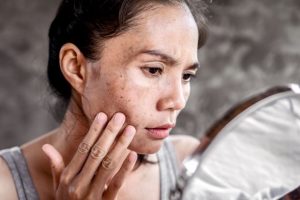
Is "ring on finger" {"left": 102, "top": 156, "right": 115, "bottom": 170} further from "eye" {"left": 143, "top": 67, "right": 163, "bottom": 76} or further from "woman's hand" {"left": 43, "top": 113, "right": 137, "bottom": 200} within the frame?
"eye" {"left": 143, "top": 67, "right": 163, "bottom": 76}

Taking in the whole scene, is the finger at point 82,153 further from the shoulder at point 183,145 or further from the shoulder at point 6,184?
the shoulder at point 183,145

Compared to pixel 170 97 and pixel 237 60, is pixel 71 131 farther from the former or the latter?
pixel 237 60

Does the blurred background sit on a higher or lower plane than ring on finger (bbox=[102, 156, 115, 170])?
lower

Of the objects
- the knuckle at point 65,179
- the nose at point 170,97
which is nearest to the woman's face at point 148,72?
the nose at point 170,97

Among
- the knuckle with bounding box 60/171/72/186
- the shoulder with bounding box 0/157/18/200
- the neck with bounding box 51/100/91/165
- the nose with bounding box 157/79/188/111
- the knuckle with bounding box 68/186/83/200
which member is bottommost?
the shoulder with bounding box 0/157/18/200

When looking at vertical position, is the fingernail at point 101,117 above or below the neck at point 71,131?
above

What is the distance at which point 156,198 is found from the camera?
969 mm

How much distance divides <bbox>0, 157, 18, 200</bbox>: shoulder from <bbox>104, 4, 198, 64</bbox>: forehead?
0.30 meters

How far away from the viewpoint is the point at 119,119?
0.78 metres

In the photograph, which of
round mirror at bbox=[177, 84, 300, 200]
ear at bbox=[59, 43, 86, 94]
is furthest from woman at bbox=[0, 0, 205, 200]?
round mirror at bbox=[177, 84, 300, 200]

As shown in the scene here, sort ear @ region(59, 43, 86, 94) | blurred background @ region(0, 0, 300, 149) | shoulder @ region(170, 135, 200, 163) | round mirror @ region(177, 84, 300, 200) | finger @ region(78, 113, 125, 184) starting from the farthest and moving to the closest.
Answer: blurred background @ region(0, 0, 300, 149) < shoulder @ region(170, 135, 200, 163) < ear @ region(59, 43, 86, 94) < finger @ region(78, 113, 125, 184) < round mirror @ region(177, 84, 300, 200)

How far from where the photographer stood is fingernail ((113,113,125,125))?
0.77 m

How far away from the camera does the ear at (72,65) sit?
85 cm

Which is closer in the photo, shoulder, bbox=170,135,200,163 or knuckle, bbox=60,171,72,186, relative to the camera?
knuckle, bbox=60,171,72,186
